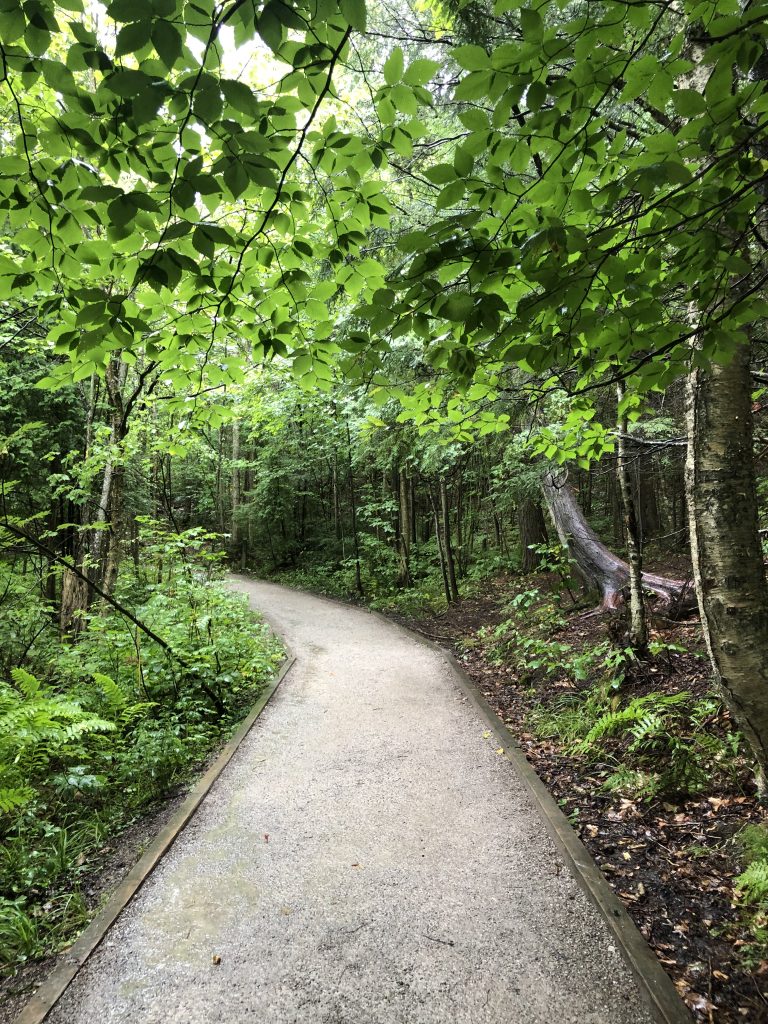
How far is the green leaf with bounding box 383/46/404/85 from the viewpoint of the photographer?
1.86 metres

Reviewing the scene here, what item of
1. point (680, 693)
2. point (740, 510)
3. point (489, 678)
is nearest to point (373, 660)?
point (489, 678)

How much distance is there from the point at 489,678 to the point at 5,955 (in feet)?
19.1

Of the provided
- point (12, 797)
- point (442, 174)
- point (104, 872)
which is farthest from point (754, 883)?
point (12, 797)

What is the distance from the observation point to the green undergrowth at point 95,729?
338 centimetres

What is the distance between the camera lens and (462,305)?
1662 mm

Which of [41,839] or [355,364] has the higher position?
[355,364]

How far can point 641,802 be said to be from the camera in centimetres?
378

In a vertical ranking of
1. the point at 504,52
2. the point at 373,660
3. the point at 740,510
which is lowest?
the point at 373,660

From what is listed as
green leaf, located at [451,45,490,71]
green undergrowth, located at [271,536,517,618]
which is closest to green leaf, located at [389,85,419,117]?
green leaf, located at [451,45,490,71]

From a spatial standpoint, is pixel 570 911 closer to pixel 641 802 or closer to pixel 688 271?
pixel 641 802

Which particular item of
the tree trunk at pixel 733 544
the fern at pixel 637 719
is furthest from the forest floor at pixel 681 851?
the tree trunk at pixel 733 544

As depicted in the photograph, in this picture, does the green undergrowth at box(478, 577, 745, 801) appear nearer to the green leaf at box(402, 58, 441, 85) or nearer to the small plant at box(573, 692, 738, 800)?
the small plant at box(573, 692, 738, 800)

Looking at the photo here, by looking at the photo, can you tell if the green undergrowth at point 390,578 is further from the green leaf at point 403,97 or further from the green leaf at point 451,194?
the green leaf at point 451,194

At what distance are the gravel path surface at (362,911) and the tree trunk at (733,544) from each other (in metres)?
1.55
